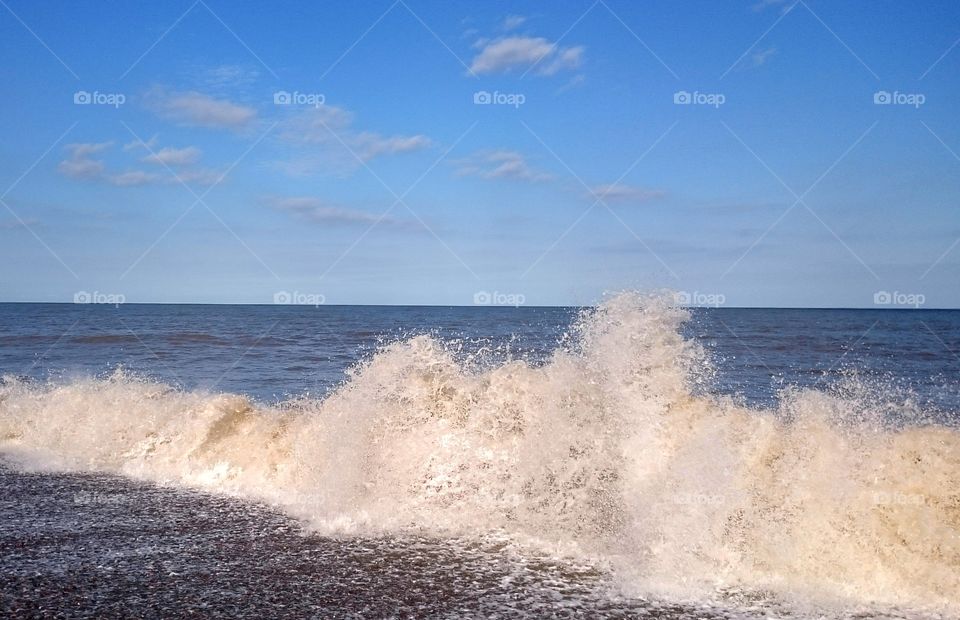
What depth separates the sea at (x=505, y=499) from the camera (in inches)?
172

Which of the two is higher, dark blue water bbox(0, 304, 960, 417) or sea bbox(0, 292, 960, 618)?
dark blue water bbox(0, 304, 960, 417)

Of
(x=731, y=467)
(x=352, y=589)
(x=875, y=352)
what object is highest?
(x=875, y=352)

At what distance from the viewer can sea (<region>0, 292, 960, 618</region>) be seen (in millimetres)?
4371

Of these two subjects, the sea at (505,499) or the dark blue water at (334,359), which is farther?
the dark blue water at (334,359)

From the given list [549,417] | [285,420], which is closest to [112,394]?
[285,420]

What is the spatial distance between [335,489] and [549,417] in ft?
6.76

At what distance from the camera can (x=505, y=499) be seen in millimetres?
6191

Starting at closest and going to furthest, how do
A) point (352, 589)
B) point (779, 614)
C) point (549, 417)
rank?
point (779, 614), point (352, 589), point (549, 417)

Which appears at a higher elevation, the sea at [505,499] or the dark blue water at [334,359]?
the dark blue water at [334,359]

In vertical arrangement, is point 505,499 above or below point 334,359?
below

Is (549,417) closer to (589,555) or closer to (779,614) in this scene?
(589,555)

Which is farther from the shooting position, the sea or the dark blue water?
the dark blue water

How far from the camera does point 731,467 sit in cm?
534

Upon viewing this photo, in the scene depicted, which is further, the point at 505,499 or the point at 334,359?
the point at 334,359
